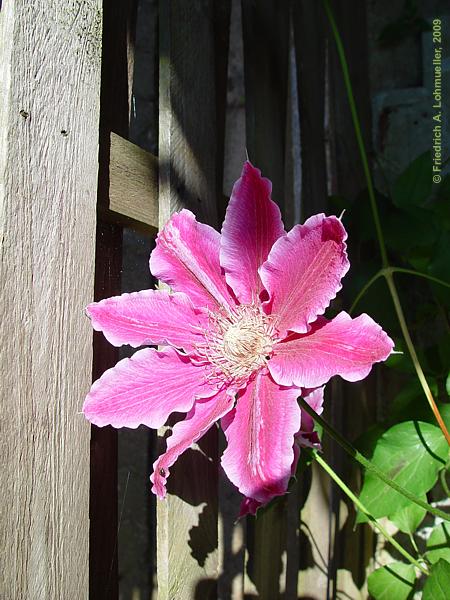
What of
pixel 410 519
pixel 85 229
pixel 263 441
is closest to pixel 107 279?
pixel 85 229

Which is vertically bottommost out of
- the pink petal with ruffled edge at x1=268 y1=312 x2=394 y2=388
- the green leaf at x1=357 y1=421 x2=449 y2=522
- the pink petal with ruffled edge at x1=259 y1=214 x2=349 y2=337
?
the green leaf at x1=357 y1=421 x2=449 y2=522

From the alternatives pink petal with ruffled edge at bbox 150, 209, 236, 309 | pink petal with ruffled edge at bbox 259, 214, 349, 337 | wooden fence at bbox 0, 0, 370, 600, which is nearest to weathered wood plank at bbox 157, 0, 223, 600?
wooden fence at bbox 0, 0, 370, 600

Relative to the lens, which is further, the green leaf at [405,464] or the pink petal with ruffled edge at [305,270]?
the green leaf at [405,464]

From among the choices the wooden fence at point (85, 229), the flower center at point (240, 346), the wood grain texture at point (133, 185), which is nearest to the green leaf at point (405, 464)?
the wooden fence at point (85, 229)

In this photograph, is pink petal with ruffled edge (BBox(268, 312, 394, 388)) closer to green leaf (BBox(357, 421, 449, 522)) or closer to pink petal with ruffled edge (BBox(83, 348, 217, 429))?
pink petal with ruffled edge (BBox(83, 348, 217, 429))

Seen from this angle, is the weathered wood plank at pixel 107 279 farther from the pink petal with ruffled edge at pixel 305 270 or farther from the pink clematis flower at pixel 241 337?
the pink petal with ruffled edge at pixel 305 270

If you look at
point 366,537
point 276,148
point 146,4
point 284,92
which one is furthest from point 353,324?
point 146,4
